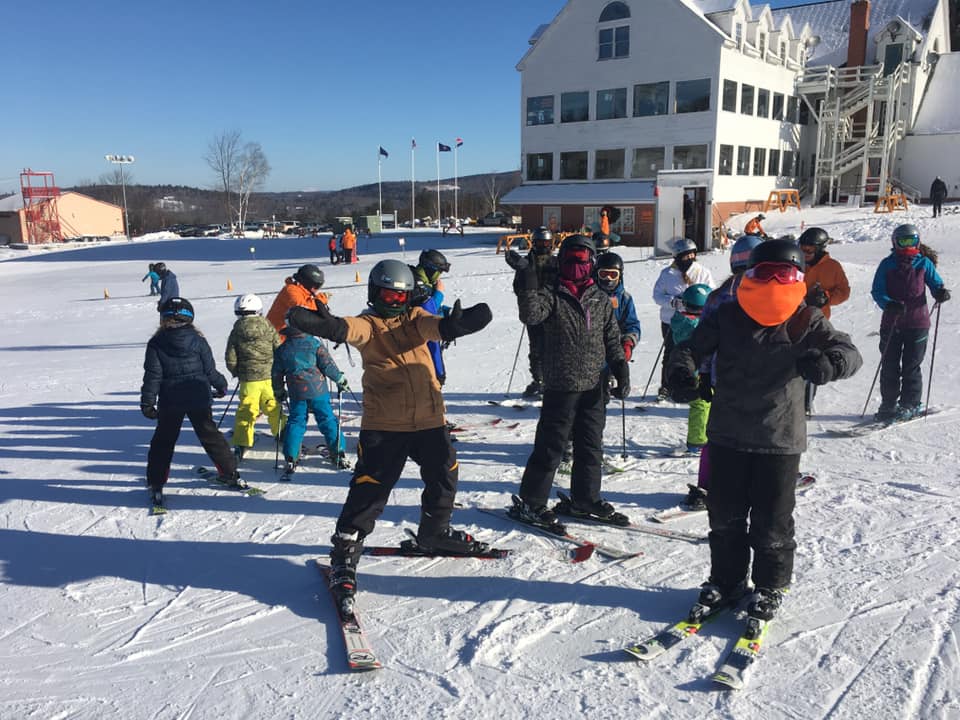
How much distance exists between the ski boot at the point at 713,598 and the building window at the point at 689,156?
94.3 ft

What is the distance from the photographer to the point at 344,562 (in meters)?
3.66

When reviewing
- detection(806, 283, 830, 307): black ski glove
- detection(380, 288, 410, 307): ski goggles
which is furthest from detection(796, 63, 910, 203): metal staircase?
detection(380, 288, 410, 307): ski goggles

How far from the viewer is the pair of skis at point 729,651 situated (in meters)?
2.91

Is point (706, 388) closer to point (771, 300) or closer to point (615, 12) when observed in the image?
point (771, 300)

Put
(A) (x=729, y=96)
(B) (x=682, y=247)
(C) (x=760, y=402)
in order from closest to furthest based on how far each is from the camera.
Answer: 1. (C) (x=760, y=402)
2. (B) (x=682, y=247)
3. (A) (x=729, y=96)

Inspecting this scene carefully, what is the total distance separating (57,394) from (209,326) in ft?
18.0

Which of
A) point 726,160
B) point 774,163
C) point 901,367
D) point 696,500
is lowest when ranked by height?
point 696,500

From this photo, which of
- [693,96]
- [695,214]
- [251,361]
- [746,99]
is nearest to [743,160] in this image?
[746,99]

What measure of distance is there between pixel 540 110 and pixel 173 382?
31.0m

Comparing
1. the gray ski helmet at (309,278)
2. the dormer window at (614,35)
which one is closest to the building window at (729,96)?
the dormer window at (614,35)

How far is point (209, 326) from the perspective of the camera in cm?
1420

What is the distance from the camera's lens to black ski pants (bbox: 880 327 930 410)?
6.35 metres

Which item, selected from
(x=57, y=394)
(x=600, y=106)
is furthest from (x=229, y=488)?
(x=600, y=106)

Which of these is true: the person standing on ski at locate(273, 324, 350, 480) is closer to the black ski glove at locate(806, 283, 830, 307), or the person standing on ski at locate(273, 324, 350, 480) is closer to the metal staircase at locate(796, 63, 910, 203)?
the black ski glove at locate(806, 283, 830, 307)
